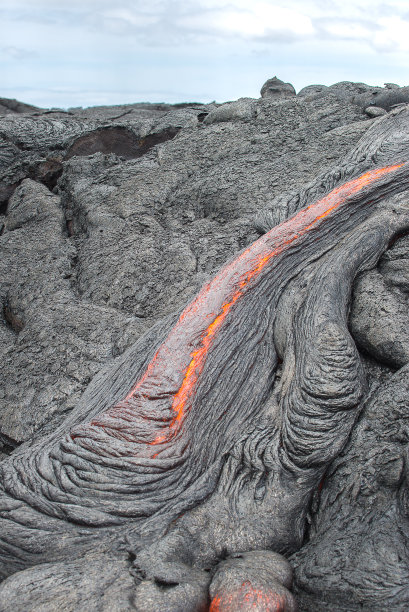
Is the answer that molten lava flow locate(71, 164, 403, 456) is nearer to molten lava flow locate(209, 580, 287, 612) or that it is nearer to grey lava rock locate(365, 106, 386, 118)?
molten lava flow locate(209, 580, 287, 612)

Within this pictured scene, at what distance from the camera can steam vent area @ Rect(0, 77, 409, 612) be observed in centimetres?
273

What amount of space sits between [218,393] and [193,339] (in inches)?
16.4

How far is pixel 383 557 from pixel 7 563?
189 centimetres

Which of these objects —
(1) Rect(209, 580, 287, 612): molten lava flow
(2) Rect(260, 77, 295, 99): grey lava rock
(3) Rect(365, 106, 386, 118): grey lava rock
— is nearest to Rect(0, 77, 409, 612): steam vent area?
(1) Rect(209, 580, 287, 612): molten lava flow

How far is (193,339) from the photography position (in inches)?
151

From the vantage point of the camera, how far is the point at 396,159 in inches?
198

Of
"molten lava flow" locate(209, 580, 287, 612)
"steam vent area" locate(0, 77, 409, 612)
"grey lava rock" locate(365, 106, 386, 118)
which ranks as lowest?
"molten lava flow" locate(209, 580, 287, 612)

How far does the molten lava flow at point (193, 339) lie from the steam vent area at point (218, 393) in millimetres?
14

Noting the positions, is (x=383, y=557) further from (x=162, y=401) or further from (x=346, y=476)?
(x=162, y=401)

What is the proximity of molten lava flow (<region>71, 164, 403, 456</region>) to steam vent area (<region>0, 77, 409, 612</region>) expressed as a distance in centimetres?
1

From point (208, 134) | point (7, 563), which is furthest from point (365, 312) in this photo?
point (208, 134)

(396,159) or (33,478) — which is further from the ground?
(396,159)

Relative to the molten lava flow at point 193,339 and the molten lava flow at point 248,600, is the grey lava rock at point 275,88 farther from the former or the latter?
the molten lava flow at point 248,600

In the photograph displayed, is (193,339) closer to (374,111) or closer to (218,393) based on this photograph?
(218,393)
